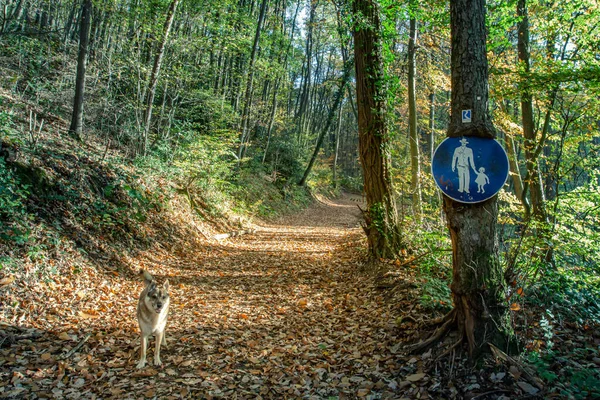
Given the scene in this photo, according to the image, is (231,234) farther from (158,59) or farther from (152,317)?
(152,317)

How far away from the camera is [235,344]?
14.9 ft

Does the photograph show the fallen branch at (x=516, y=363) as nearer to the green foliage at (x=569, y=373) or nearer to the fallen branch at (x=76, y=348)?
the green foliage at (x=569, y=373)

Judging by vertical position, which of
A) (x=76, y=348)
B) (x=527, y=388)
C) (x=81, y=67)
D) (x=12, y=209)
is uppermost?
(x=81, y=67)

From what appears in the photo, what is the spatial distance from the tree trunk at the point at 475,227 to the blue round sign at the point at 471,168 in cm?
9

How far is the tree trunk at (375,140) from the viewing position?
708cm

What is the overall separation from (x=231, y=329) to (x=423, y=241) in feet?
13.7

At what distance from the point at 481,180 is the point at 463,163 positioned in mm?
237

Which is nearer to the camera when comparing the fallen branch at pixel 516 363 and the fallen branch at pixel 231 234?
the fallen branch at pixel 516 363

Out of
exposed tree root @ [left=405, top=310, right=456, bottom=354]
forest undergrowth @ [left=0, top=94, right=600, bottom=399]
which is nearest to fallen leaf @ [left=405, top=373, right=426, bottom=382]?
forest undergrowth @ [left=0, top=94, right=600, bottom=399]

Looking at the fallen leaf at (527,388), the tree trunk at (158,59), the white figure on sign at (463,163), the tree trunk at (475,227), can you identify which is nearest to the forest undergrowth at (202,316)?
the fallen leaf at (527,388)

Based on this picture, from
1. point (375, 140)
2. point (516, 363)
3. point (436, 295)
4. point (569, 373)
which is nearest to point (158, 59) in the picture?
point (375, 140)

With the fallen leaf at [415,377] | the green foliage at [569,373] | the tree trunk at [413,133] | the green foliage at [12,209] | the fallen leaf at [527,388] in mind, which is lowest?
the fallen leaf at [415,377]

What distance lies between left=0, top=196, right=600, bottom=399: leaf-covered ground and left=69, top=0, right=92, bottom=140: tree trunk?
15.7 ft

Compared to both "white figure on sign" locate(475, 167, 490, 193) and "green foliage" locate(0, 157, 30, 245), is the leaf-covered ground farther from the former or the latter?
"white figure on sign" locate(475, 167, 490, 193)
